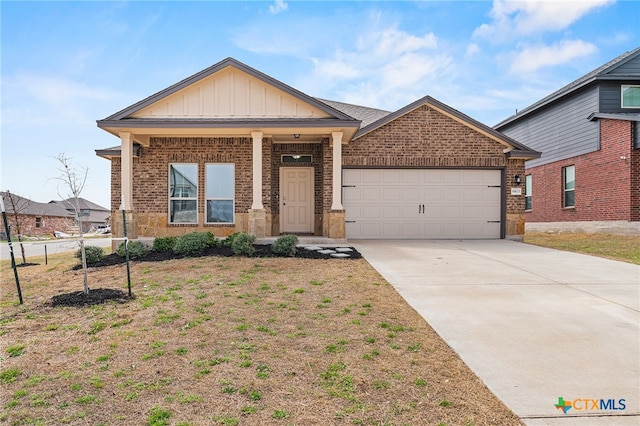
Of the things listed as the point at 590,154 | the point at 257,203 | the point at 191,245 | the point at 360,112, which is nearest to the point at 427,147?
the point at 360,112

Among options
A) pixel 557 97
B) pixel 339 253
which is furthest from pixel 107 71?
pixel 557 97

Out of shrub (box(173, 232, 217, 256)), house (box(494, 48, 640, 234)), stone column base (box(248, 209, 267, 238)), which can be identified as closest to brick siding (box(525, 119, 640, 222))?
house (box(494, 48, 640, 234))

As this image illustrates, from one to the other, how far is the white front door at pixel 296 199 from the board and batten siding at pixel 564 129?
1197 centimetres

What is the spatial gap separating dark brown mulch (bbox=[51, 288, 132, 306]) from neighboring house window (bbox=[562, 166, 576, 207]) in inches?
704

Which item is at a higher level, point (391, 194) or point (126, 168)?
point (126, 168)

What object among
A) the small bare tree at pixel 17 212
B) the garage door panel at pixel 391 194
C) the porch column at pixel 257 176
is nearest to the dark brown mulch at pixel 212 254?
the porch column at pixel 257 176

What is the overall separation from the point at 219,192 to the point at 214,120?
240 cm

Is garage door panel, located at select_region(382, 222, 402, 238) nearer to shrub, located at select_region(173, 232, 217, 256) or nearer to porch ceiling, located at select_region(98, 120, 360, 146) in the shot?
porch ceiling, located at select_region(98, 120, 360, 146)

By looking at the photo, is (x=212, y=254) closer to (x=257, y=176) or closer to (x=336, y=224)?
(x=257, y=176)

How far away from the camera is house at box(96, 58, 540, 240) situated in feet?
35.0

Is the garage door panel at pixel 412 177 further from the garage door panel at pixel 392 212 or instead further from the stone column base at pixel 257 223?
the stone column base at pixel 257 223

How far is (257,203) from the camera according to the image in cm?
1064

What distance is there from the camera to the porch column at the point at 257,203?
416 inches

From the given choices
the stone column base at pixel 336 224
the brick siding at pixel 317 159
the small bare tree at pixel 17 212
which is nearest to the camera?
the small bare tree at pixel 17 212
